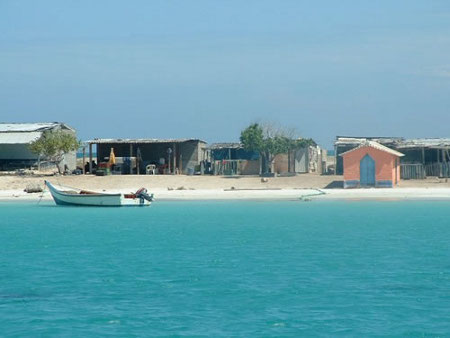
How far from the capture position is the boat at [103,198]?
5225 centimetres

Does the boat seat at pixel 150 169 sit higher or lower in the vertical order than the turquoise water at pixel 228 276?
higher

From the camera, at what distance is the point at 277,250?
105ft

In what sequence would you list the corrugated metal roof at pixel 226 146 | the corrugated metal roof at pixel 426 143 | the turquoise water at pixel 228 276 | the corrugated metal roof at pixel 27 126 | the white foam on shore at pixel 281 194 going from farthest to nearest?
the corrugated metal roof at pixel 27 126 → the corrugated metal roof at pixel 226 146 → the corrugated metal roof at pixel 426 143 → the white foam on shore at pixel 281 194 → the turquoise water at pixel 228 276

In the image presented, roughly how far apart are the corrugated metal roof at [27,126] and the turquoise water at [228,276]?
21.5 m

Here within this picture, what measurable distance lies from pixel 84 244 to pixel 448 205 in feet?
85.1

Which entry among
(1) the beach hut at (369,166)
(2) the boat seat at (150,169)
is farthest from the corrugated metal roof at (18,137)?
(1) the beach hut at (369,166)

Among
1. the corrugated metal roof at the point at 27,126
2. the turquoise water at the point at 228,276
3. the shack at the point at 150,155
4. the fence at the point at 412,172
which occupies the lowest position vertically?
the turquoise water at the point at 228,276

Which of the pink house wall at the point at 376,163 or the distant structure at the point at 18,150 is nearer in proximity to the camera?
the pink house wall at the point at 376,163

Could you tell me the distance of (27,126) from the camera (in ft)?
226

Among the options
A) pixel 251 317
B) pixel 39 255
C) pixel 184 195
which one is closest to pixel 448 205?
pixel 184 195

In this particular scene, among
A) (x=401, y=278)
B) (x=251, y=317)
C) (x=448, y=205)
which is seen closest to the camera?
(x=251, y=317)

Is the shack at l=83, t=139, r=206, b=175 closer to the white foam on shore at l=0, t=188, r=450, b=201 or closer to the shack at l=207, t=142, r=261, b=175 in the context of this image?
the shack at l=207, t=142, r=261, b=175

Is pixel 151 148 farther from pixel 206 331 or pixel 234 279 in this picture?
pixel 206 331

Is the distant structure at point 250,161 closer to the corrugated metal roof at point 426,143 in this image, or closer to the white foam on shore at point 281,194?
the white foam on shore at point 281,194
